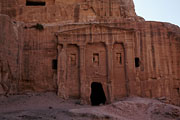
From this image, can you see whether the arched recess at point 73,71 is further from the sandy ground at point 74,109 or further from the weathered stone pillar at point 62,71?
the sandy ground at point 74,109

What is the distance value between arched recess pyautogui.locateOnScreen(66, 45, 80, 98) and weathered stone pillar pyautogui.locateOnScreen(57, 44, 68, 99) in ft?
1.00

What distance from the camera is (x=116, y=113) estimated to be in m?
15.9

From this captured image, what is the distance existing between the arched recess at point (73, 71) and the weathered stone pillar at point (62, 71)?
30cm

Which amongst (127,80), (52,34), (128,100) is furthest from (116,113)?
(52,34)

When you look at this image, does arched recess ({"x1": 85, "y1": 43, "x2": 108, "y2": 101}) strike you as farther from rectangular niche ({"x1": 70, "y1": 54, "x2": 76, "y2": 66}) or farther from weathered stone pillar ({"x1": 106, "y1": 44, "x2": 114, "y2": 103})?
rectangular niche ({"x1": 70, "y1": 54, "x2": 76, "y2": 66})

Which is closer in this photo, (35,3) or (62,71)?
(62,71)

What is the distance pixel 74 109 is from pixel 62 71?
5512 mm

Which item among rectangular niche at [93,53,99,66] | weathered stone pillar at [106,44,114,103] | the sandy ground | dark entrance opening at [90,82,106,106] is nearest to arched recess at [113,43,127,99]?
weathered stone pillar at [106,44,114,103]

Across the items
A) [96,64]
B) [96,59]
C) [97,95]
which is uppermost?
[96,59]

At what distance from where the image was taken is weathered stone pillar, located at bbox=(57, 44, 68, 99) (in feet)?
64.3

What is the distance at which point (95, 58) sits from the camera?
20500mm

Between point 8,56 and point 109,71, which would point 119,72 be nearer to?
point 109,71

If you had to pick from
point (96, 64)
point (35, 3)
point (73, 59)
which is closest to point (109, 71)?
point (96, 64)

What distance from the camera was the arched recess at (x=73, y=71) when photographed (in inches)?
774
